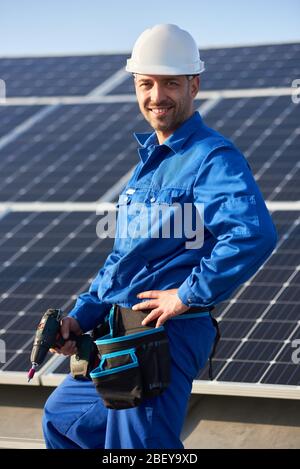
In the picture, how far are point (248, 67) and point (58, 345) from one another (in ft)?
31.7

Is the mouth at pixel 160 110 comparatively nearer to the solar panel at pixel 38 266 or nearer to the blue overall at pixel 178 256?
the blue overall at pixel 178 256

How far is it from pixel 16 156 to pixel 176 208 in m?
7.45

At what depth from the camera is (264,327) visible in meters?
8.30

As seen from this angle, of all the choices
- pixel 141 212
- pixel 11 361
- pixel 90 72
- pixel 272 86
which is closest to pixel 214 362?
pixel 11 361

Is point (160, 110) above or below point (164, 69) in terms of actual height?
below

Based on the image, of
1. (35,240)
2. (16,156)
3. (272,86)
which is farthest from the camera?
(272,86)

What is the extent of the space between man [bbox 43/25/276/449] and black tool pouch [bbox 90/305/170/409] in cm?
6

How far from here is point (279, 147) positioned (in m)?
11.1

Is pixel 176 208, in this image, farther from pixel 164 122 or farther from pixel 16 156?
pixel 16 156

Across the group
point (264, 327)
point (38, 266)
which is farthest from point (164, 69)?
point (38, 266)

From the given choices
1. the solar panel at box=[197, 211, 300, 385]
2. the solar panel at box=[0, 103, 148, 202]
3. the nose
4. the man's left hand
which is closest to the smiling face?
the nose

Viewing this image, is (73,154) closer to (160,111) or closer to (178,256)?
(160,111)

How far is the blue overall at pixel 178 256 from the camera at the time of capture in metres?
4.62

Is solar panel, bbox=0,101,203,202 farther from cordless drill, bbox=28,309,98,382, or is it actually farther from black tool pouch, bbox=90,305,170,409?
black tool pouch, bbox=90,305,170,409
